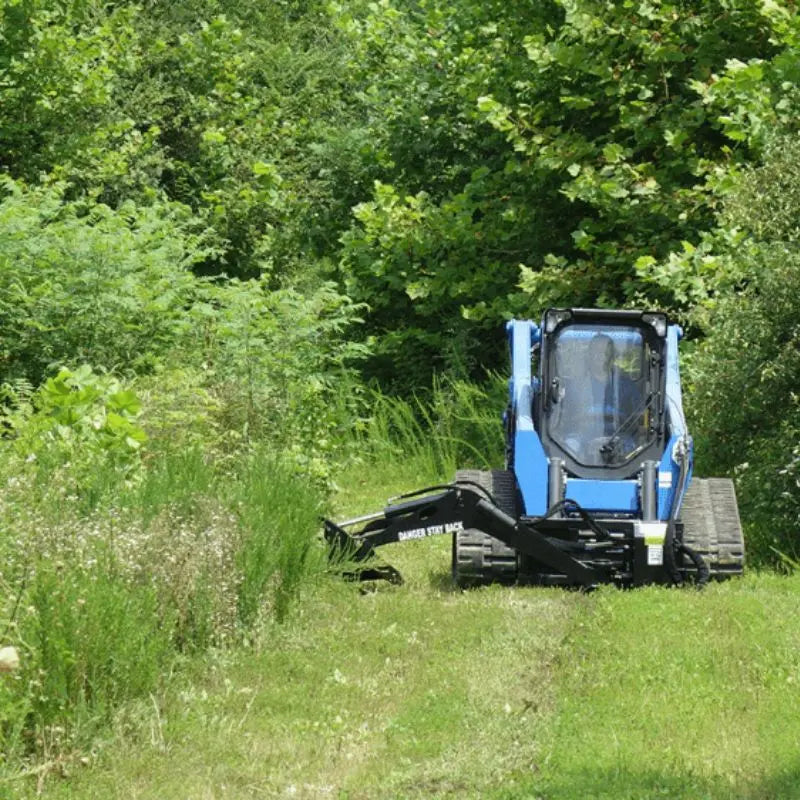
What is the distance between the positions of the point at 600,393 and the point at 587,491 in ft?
3.38

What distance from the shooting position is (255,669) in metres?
9.76

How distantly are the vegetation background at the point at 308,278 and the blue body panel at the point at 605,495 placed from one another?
138 cm

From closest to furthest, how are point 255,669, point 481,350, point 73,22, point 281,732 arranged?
point 281,732, point 255,669, point 481,350, point 73,22

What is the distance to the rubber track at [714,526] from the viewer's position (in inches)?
523

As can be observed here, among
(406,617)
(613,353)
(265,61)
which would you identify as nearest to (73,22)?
(265,61)

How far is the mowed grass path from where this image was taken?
7660 millimetres

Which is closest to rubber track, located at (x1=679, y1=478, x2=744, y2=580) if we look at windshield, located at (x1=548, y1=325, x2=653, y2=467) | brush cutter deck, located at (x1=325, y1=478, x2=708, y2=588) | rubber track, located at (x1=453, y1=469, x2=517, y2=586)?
brush cutter deck, located at (x1=325, y1=478, x2=708, y2=588)

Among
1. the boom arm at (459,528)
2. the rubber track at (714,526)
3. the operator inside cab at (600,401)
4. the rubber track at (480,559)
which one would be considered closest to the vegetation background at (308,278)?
the boom arm at (459,528)

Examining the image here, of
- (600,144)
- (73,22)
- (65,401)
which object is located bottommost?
(65,401)

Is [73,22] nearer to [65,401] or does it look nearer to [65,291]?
[65,291]

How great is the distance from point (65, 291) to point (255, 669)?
28.9ft

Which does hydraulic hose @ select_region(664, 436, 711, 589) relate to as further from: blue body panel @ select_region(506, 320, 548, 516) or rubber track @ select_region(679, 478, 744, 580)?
blue body panel @ select_region(506, 320, 548, 516)

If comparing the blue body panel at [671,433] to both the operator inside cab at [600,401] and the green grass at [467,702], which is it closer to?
the operator inside cab at [600,401]

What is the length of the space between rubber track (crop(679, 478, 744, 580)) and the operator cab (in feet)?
1.68
